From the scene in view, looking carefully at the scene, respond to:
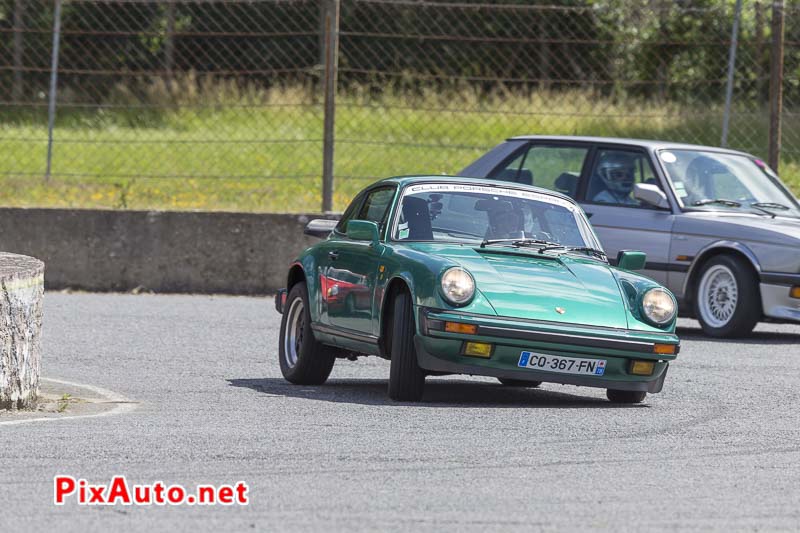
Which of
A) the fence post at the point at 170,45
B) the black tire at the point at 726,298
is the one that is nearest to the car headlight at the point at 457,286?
the black tire at the point at 726,298

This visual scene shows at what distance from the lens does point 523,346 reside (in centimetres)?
879

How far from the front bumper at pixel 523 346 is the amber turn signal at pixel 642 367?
1.3 inches

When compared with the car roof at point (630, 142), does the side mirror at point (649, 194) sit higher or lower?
lower

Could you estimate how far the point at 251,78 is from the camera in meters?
17.1

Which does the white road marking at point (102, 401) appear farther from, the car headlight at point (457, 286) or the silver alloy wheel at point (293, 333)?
the car headlight at point (457, 286)

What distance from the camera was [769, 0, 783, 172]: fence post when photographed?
17.1 m

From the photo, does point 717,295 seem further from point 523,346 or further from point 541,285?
point 523,346

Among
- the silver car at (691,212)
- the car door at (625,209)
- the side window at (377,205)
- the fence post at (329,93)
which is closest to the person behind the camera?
the side window at (377,205)

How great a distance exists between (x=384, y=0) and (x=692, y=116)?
3464 millimetres

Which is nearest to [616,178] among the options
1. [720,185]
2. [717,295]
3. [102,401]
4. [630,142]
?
[630,142]

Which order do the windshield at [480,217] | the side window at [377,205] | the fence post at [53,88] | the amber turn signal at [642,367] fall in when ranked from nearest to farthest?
the amber turn signal at [642,367], the windshield at [480,217], the side window at [377,205], the fence post at [53,88]

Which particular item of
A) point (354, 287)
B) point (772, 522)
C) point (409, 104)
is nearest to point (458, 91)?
point (409, 104)

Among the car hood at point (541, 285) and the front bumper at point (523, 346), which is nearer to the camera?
the front bumper at point (523, 346)

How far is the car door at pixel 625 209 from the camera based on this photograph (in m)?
14.0
